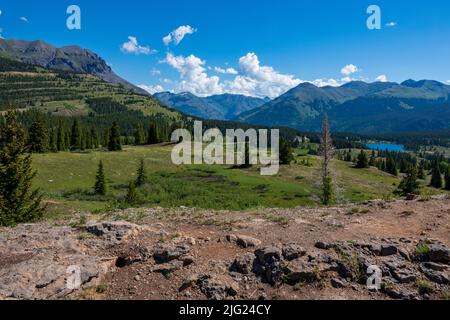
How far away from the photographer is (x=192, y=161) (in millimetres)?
124812

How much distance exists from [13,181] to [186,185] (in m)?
56.1

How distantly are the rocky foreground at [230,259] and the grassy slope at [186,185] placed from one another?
3444 centimetres

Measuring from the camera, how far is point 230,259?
45.3ft

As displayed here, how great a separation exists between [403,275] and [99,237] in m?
12.9

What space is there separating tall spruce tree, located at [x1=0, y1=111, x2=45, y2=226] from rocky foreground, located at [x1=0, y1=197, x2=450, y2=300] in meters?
12.5

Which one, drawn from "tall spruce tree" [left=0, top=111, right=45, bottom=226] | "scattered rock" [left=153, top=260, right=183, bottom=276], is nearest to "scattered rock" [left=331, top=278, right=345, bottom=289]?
"scattered rock" [left=153, top=260, right=183, bottom=276]

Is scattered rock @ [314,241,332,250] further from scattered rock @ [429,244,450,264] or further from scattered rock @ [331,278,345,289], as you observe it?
scattered rock @ [429,244,450,264]

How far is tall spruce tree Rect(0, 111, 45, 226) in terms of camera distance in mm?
28925

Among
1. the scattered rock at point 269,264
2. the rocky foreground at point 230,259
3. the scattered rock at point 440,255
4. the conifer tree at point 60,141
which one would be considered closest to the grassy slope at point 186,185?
the conifer tree at point 60,141

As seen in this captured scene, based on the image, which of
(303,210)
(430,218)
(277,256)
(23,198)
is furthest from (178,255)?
(23,198)

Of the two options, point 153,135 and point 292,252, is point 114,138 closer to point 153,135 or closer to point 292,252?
point 153,135

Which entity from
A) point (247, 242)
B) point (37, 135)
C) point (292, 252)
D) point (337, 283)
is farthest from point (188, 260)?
point (37, 135)
